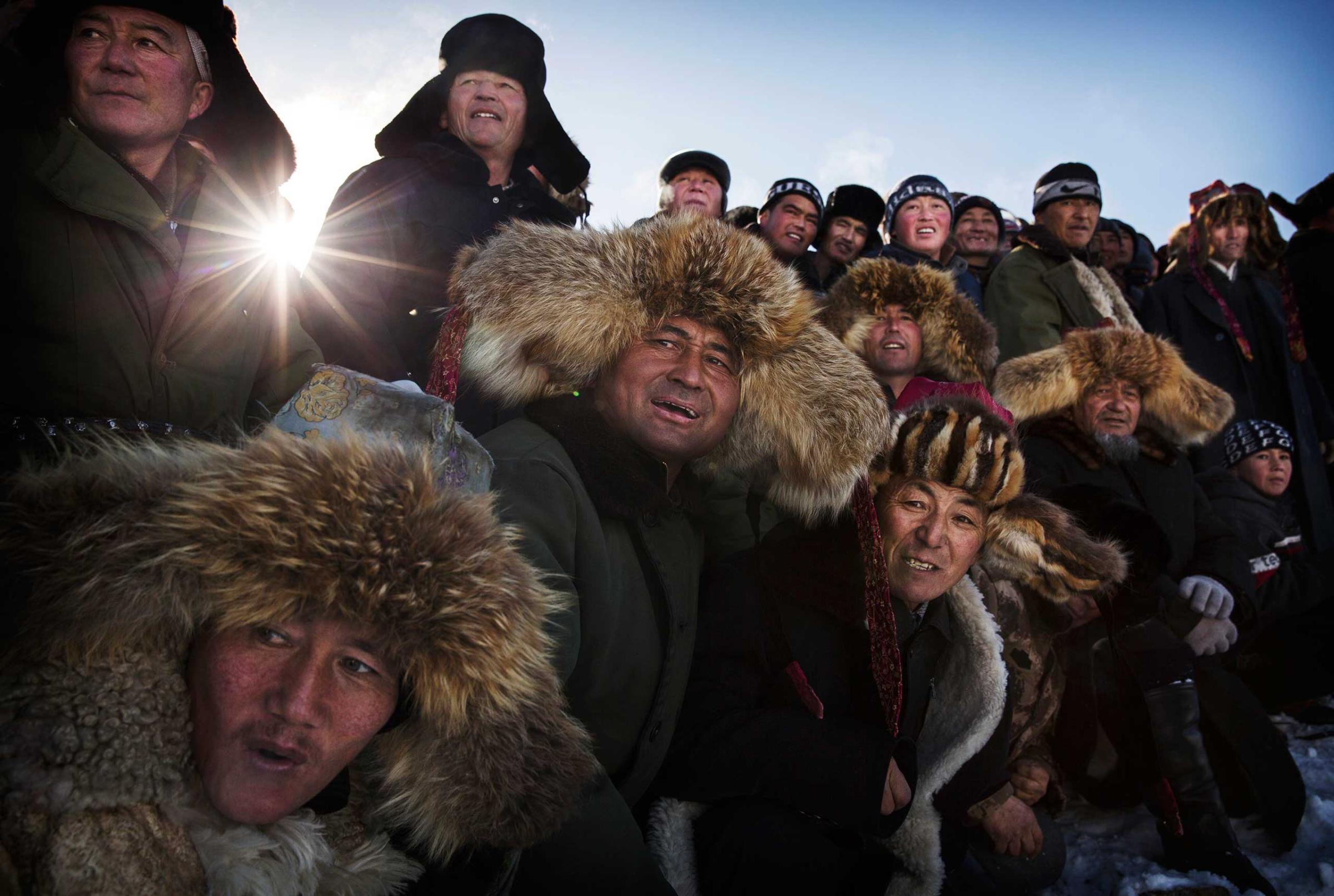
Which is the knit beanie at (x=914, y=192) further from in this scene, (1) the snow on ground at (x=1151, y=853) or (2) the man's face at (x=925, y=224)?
(1) the snow on ground at (x=1151, y=853)

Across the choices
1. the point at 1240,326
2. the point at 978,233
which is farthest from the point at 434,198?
the point at 1240,326

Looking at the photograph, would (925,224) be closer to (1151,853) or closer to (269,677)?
(1151,853)

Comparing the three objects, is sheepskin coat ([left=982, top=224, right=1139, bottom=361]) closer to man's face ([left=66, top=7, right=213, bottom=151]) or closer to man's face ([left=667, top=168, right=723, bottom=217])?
man's face ([left=667, top=168, right=723, bottom=217])

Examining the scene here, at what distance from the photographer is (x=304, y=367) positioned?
84.4 inches

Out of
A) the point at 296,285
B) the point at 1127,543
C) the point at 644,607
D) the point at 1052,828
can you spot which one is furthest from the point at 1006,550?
the point at 296,285

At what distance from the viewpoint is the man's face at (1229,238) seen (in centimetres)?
545

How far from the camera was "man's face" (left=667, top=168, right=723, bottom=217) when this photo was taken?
4.24 metres

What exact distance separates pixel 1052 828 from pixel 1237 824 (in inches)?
38.8

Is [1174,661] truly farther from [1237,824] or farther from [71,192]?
[71,192]

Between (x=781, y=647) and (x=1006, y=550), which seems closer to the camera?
(x=781, y=647)

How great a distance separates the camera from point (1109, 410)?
3865mm

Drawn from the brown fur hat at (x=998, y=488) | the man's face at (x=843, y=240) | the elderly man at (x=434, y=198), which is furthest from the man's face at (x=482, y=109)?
the man's face at (x=843, y=240)

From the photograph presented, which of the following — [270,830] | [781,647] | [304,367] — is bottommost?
[270,830]

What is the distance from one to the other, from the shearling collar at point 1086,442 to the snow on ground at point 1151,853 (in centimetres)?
153
